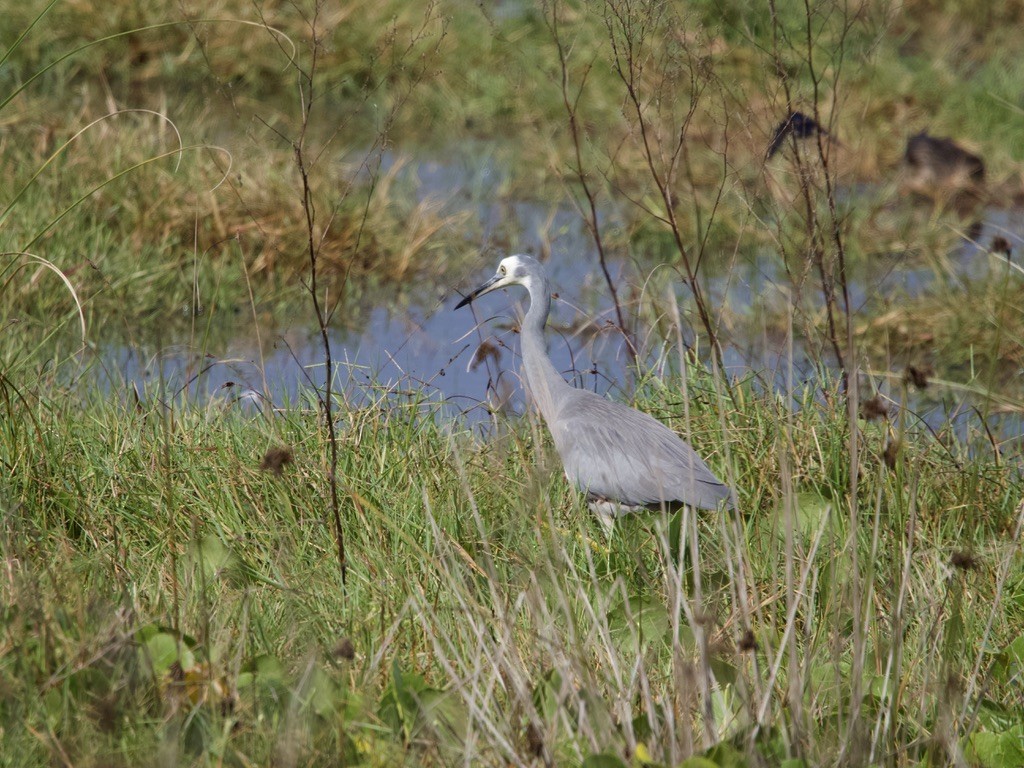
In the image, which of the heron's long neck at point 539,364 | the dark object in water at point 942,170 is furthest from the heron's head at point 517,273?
the dark object in water at point 942,170

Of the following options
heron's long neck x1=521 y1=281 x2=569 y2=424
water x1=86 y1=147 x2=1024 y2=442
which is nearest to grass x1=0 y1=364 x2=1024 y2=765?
heron's long neck x1=521 y1=281 x2=569 y2=424

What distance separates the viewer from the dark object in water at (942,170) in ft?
24.8

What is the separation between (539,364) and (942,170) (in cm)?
463

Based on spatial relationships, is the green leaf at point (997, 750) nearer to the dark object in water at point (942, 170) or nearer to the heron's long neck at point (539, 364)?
the heron's long neck at point (539, 364)

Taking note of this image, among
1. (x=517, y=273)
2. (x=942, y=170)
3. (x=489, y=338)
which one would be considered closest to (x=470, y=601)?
(x=517, y=273)

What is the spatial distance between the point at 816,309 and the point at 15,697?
13.9 feet

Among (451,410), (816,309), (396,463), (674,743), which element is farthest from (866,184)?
(674,743)

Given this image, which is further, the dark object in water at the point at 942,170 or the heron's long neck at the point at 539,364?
the dark object in water at the point at 942,170

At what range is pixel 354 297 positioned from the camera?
20.5 ft

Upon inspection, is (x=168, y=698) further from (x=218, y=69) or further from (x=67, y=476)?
(x=218, y=69)

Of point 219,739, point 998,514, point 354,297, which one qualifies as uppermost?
point 219,739

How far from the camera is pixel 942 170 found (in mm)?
7707

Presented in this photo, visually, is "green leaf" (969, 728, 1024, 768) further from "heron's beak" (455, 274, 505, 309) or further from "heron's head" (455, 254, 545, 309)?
→ "heron's beak" (455, 274, 505, 309)

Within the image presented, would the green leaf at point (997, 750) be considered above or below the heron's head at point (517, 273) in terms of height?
below
